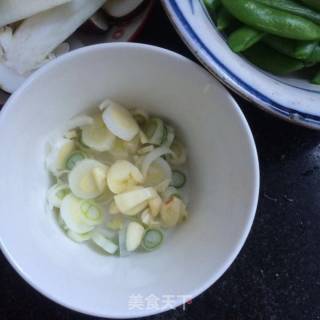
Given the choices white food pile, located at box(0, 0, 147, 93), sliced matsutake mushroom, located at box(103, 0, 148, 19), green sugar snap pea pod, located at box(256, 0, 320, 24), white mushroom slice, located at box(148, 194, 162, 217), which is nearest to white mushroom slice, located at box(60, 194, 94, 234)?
white mushroom slice, located at box(148, 194, 162, 217)

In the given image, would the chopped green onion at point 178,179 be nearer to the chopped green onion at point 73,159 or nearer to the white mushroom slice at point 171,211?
the white mushroom slice at point 171,211

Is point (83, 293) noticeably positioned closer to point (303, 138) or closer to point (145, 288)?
point (145, 288)

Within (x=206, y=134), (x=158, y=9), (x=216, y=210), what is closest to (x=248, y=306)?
(x=216, y=210)

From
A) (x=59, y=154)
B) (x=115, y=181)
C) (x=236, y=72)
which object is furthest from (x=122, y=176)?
(x=236, y=72)

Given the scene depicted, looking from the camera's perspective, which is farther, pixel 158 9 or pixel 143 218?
pixel 158 9

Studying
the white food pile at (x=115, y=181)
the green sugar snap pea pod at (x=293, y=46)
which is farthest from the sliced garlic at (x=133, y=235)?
the green sugar snap pea pod at (x=293, y=46)
